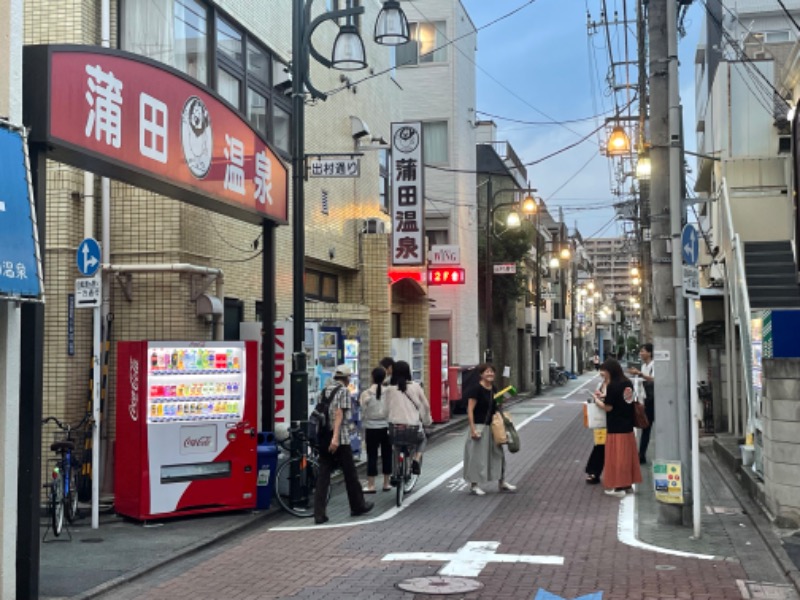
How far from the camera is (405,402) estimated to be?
12.4 meters

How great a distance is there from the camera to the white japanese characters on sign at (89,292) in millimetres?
9727

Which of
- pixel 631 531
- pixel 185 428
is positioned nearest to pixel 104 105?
pixel 185 428

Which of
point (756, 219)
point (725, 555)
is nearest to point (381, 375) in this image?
point (725, 555)

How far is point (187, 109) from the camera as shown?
980 centimetres

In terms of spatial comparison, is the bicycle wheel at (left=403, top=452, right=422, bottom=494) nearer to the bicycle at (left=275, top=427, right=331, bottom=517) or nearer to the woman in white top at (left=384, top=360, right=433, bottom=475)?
the woman in white top at (left=384, top=360, right=433, bottom=475)

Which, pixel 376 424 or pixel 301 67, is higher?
pixel 301 67

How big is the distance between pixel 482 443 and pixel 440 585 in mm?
5141

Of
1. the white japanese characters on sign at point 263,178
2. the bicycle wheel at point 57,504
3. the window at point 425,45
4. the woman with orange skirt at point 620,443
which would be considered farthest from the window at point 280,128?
the window at point 425,45

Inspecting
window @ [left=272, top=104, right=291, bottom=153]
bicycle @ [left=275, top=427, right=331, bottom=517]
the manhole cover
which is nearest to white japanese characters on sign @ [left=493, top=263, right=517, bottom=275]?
window @ [left=272, top=104, right=291, bottom=153]

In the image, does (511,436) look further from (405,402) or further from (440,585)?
(440,585)

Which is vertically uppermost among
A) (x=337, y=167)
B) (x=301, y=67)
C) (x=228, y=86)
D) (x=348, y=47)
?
(x=228, y=86)

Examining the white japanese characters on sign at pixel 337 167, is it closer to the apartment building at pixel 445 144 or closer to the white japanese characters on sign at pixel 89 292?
the white japanese characters on sign at pixel 89 292

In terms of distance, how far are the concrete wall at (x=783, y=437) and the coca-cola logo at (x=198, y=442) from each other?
6570 mm

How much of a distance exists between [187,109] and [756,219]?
14.5 meters
